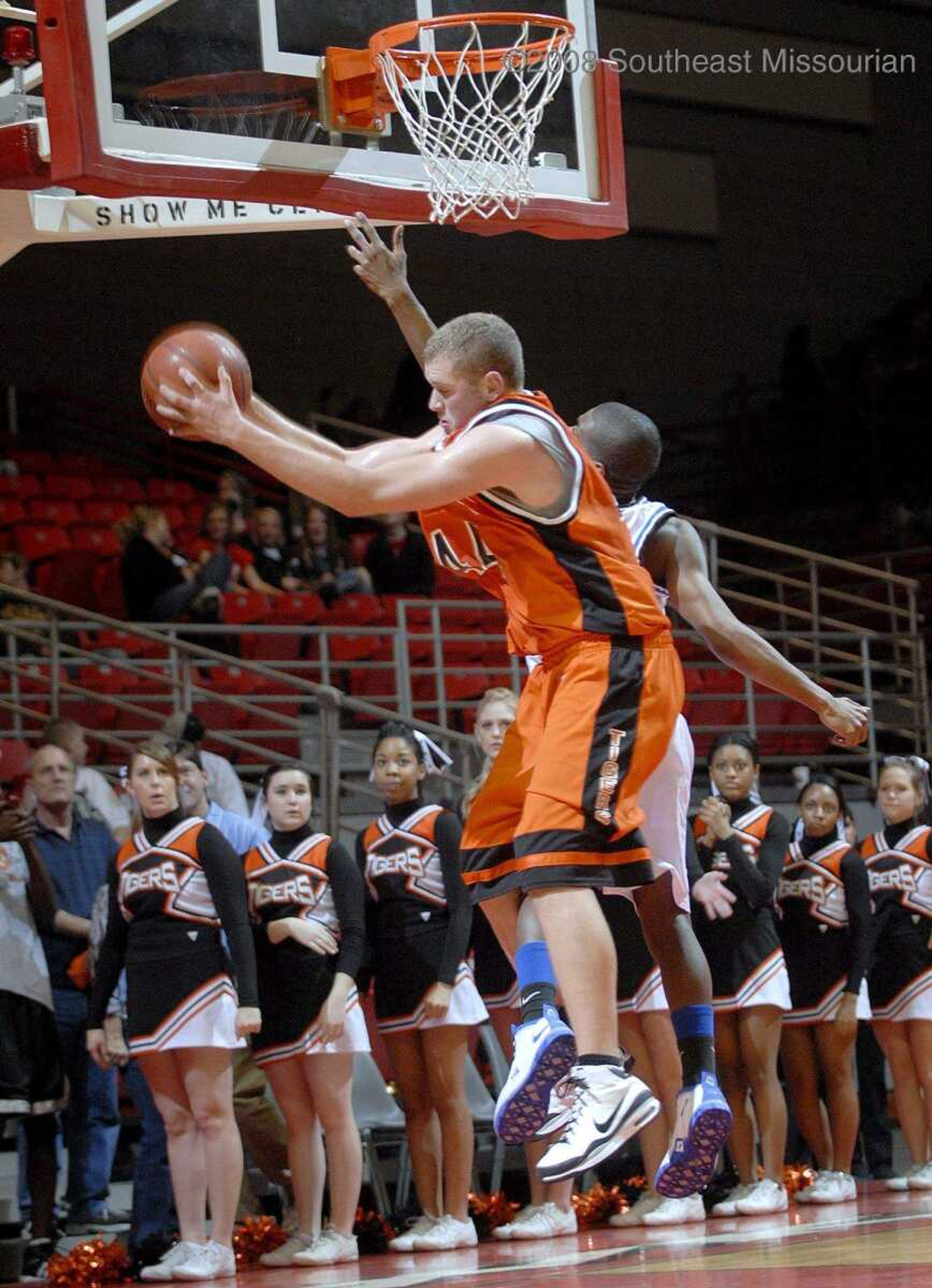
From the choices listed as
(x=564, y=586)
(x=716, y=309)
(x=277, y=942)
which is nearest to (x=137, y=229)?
(x=564, y=586)

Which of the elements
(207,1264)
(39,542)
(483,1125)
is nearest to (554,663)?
(207,1264)

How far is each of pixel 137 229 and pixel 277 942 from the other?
10.4 feet

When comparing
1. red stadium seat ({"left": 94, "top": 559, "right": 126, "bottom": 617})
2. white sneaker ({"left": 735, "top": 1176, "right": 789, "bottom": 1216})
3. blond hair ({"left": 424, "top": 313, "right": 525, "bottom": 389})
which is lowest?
white sneaker ({"left": 735, "top": 1176, "right": 789, "bottom": 1216})

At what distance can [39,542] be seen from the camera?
13.9 m

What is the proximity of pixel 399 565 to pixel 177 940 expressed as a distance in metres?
6.92

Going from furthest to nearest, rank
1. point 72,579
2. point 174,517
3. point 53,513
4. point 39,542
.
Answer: point 174,517, point 53,513, point 39,542, point 72,579

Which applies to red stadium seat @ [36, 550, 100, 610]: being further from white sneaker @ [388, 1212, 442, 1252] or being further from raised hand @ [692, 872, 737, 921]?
white sneaker @ [388, 1212, 442, 1252]

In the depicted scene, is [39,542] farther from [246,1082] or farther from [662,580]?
[662,580]

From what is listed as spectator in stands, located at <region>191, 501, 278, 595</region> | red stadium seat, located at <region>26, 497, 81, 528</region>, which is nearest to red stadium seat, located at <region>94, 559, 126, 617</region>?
spectator in stands, located at <region>191, 501, 278, 595</region>

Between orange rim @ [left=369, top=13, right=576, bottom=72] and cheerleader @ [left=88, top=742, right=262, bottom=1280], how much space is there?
2.99 m

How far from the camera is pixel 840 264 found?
19.0 meters

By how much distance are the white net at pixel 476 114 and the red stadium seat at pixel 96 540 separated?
8505 millimetres

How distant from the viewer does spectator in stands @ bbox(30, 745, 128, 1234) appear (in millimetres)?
8094

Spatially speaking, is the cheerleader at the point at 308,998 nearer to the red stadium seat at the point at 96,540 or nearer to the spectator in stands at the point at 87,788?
the spectator in stands at the point at 87,788
